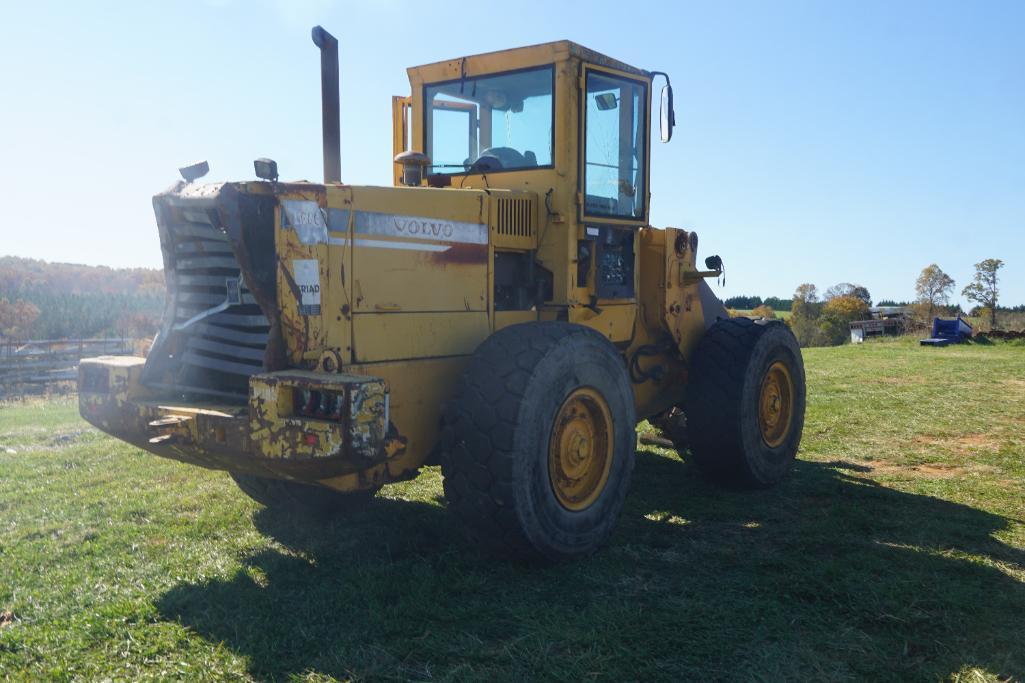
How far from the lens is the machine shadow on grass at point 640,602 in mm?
3643

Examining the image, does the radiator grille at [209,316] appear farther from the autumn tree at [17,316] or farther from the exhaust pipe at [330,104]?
the autumn tree at [17,316]

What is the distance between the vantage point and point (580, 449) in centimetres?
513

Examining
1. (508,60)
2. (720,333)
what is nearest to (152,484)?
(508,60)

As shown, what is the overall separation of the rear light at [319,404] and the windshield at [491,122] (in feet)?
8.08

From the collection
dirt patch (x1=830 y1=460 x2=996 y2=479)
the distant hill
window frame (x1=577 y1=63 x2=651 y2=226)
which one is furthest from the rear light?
the distant hill

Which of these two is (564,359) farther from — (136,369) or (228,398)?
(136,369)

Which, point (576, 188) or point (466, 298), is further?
point (576, 188)

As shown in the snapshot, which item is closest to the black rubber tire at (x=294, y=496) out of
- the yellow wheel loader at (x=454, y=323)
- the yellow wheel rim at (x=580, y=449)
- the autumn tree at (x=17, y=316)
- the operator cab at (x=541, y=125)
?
the yellow wheel loader at (x=454, y=323)

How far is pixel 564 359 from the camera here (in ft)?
15.9

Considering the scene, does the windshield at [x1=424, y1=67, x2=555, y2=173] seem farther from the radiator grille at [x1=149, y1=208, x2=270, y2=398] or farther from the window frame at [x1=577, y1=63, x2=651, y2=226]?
the radiator grille at [x1=149, y1=208, x2=270, y2=398]

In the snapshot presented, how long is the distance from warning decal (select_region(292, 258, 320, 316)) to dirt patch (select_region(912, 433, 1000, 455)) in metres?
6.57

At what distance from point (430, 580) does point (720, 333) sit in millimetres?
3573

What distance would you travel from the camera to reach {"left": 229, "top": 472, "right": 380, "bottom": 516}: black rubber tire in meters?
5.56

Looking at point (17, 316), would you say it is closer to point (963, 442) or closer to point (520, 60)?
point (520, 60)
